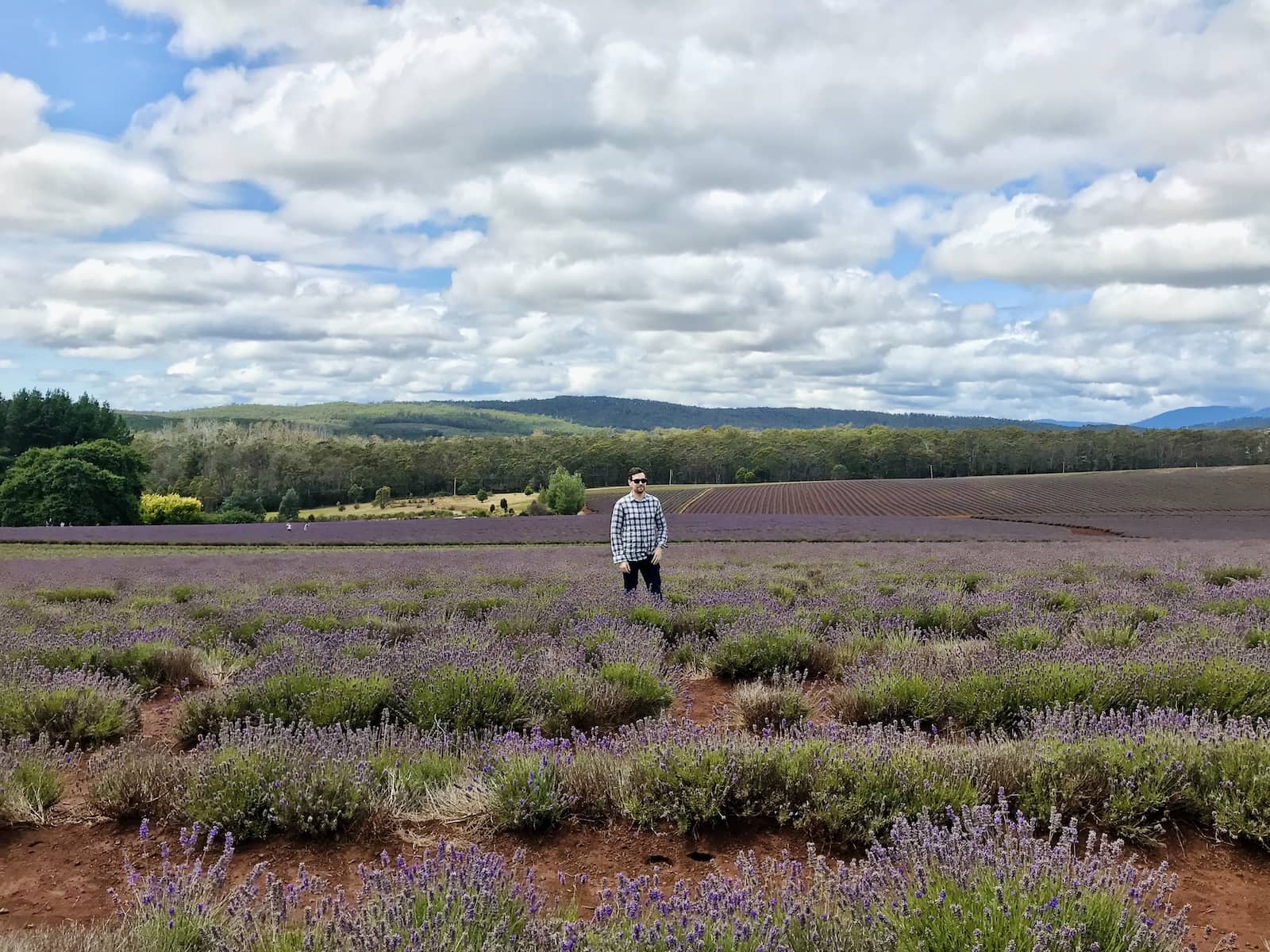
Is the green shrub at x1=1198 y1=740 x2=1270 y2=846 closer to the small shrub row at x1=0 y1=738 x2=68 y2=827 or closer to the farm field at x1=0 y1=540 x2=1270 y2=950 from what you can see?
the farm field at x1=0 y1=540 x2=1270 y2=950

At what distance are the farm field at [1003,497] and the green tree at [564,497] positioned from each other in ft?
6.43

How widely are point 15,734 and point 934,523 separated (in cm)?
3524

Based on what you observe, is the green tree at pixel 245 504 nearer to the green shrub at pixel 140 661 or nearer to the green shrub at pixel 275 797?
the green shrub at pixel 140 661

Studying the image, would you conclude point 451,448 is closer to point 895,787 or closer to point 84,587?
point 84,587

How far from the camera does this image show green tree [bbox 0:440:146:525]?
2108 inches

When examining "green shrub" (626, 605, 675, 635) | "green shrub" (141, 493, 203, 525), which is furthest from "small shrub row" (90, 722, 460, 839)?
"green shrub" (141, 493, 203, 525)

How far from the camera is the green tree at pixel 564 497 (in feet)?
210

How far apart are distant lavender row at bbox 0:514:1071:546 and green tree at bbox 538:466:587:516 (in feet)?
87.4

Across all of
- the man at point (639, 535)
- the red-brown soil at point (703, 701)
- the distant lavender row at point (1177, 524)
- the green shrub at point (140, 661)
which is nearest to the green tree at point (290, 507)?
the distant lavender row at point (1177, 524)

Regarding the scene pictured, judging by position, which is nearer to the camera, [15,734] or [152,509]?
[15,734]

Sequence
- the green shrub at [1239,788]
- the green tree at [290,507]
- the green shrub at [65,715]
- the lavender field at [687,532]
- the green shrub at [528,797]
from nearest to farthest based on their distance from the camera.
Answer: the green shrub at [1239,788] < the green shrub at [528,797] < the green shrub at [65,715] < the lavender field at [687,532] < the green tree at [290,507]

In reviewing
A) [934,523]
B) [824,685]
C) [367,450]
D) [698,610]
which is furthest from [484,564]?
[367,450]

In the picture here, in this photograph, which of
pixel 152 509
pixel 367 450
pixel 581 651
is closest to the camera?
pixel 581 651

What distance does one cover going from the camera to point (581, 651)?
253 inches
